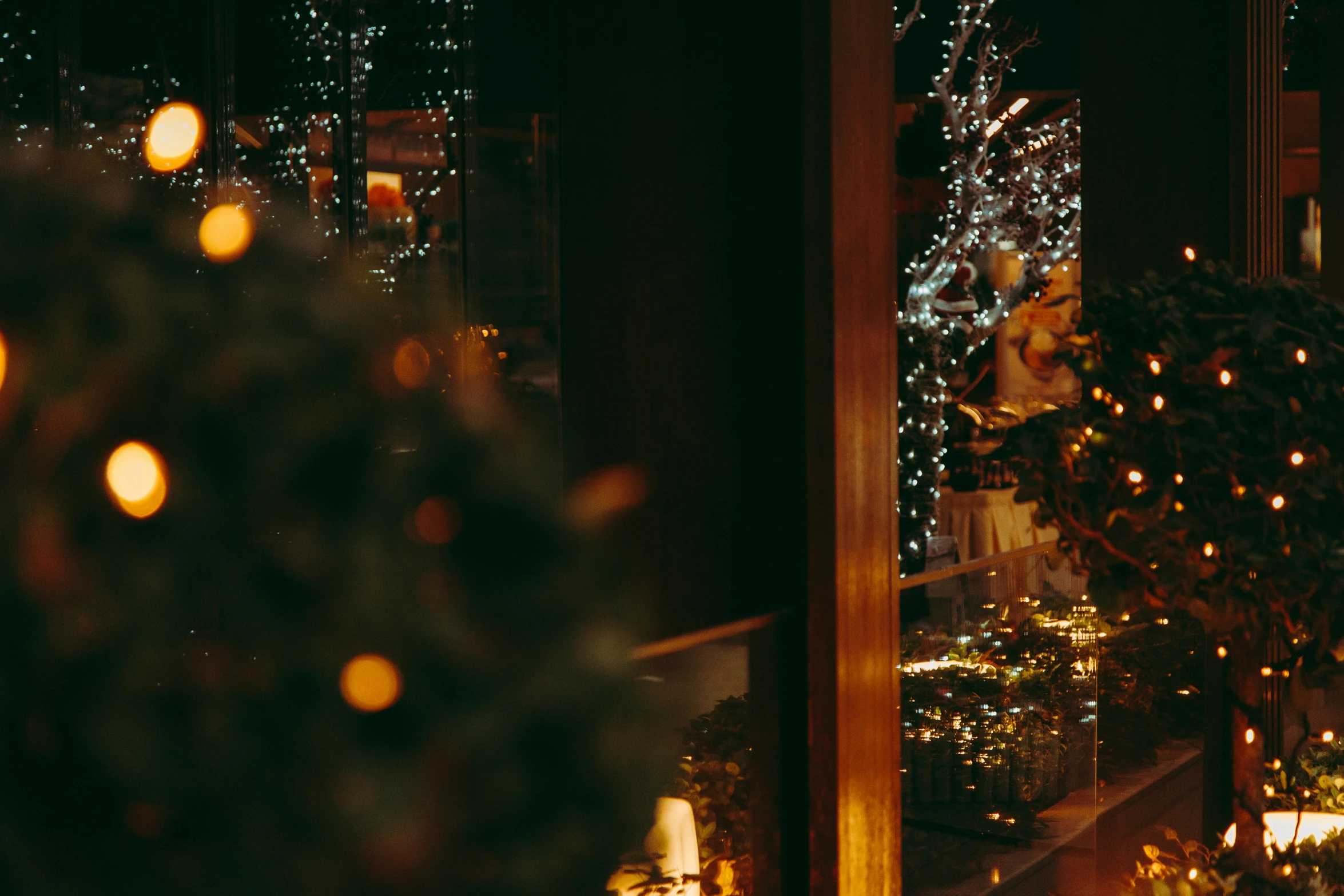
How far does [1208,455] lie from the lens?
2.80m

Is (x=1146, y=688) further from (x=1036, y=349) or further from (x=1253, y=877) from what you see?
(x=1036, y=349)

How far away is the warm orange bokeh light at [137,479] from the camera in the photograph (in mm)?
584

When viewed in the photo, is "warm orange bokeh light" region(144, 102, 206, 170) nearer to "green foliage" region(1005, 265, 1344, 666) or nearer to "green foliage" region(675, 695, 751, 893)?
"green foliage" region(675, 695, 751, 893)

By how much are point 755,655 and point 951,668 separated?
57.8 inches

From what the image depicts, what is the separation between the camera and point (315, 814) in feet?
1.83

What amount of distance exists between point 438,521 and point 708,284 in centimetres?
206

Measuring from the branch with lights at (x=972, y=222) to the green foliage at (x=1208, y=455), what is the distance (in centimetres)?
437

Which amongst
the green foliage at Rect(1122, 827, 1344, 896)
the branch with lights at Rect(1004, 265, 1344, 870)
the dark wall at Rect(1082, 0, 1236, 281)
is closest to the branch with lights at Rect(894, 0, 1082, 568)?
the dark wall at Rect(1082, 0, 1236, 281)

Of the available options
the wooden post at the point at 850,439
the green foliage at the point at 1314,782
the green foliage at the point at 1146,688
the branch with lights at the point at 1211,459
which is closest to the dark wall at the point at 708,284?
the wooden post at the point at 850,439

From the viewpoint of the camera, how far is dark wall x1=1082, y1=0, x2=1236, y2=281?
394 centimetres

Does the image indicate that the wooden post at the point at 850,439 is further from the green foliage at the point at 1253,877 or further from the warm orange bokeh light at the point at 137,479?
the warm orange bokeh light at the point at 137,479

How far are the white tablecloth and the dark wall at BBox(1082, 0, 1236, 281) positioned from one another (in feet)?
14.9

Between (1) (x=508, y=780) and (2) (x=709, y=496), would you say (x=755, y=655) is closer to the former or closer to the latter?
(2) (x=709, y=496)

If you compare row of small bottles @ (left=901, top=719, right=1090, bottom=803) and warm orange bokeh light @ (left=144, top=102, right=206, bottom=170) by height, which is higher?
warm orange bokeh light @ (left=144, top=102, right=206, bottom=170)
